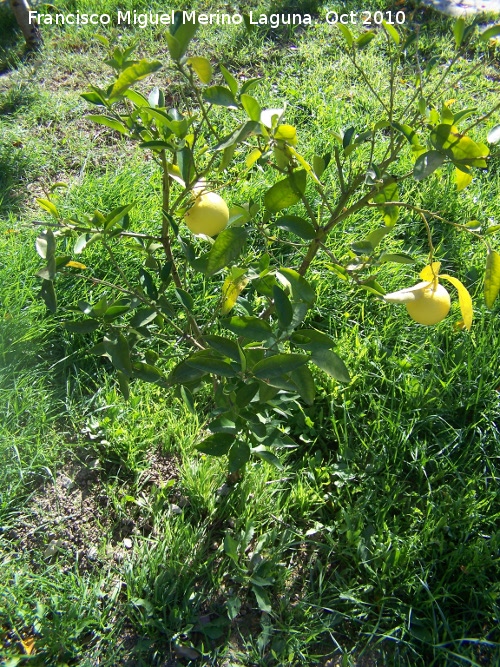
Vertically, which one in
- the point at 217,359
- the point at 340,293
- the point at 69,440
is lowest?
the point at 69,440

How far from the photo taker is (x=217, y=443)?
150 centimetres

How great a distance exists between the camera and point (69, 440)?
7.02ft

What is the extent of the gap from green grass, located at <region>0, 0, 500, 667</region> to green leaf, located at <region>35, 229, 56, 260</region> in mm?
870

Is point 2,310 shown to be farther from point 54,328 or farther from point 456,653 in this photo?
point 456,653

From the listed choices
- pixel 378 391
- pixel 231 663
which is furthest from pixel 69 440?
pixel 378 391

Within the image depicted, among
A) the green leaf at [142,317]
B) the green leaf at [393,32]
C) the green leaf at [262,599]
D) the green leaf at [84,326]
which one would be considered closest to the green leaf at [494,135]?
the green leaf at [393,32]

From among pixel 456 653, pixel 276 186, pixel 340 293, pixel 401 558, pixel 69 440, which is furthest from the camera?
pixel 340 293

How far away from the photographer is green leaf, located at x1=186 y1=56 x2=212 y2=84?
1.16m

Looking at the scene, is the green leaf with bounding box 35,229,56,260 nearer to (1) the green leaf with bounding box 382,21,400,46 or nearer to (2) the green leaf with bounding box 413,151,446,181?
(2) the green leaf with bounding box 413,151,446,181

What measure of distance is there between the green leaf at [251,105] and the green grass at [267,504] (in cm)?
105

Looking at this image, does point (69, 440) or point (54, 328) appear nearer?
point (69, 440)

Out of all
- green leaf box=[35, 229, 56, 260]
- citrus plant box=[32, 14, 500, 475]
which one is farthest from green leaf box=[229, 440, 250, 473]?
green leaf box=[35, 229, 56, 260]

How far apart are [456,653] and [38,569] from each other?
1203 millimetres

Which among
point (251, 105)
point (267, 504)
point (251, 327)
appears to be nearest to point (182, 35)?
point (251, 105)
